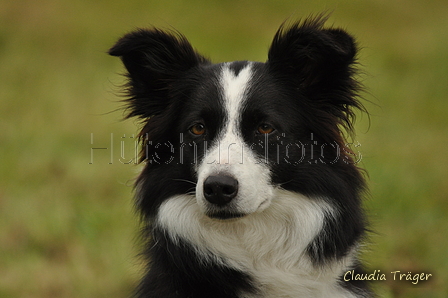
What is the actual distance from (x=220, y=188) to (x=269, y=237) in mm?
672

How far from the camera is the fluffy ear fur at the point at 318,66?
4.61 m

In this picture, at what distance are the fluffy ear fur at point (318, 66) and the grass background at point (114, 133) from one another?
20 centimetres

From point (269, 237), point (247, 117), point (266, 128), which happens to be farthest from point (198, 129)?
point (269, 237)

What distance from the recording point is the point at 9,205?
8.77m

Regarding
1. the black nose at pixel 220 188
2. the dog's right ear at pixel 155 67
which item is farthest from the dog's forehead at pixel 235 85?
the black nose at pixel 220 188

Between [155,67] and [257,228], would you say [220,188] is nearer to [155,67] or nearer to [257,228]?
[257,228]

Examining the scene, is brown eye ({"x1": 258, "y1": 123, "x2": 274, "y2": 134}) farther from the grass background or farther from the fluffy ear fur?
the grass background

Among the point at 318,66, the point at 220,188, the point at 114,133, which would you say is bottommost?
the point at 220,188

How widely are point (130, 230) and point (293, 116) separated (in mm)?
3958

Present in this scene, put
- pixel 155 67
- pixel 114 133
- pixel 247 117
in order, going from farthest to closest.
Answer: pixel 114 133 → pixel 155 67 → pixel 247 117

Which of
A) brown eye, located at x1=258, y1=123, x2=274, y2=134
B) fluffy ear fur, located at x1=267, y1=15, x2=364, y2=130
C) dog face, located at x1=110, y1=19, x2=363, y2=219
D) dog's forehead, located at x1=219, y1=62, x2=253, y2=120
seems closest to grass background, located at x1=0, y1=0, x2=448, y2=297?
fluffy ear fur, located at x1=267, y1=15, x2=364, y2=130

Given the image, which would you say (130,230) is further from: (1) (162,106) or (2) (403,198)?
(2) (403,198)

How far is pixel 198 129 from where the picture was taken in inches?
187

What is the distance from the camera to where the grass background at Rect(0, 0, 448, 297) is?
7152 millimetres
